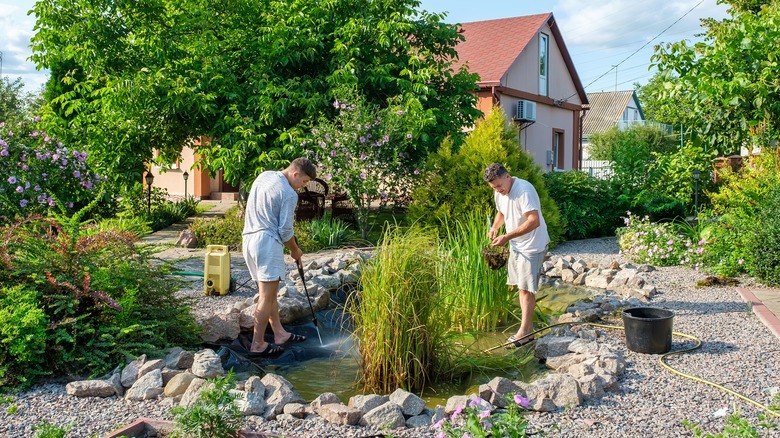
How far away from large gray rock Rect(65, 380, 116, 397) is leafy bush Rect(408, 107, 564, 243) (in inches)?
286

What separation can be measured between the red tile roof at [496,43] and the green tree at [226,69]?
7501 millimetres

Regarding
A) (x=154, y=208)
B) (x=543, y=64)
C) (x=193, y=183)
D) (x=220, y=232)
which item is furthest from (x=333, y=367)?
(x=543, y=64)

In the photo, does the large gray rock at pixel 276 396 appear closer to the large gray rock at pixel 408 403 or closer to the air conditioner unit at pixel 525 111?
the large gray rock at pixel 408 403

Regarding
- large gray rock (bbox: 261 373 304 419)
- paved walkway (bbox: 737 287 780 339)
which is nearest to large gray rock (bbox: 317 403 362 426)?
large gray rock (bbox: 261 373 304 419)

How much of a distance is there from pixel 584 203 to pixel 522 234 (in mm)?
8349

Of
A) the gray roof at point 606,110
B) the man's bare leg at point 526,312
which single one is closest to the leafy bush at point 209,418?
the man's bare leg at point 526,312

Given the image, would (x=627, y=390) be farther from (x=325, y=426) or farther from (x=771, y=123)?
(x=771, y=123)

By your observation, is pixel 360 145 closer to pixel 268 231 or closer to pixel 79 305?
pixel 268 231

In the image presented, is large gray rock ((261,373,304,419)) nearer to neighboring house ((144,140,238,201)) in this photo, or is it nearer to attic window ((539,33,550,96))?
neighboring house ((144,140,238,201))

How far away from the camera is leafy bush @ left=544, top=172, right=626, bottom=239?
1345 cm

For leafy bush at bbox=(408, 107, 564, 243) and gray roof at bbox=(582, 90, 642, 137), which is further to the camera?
gray roof at bbox=(582, 90, 642, 137)

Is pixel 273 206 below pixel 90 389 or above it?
above

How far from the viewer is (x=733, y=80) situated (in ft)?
31.6

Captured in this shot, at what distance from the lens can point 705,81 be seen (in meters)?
9.96
